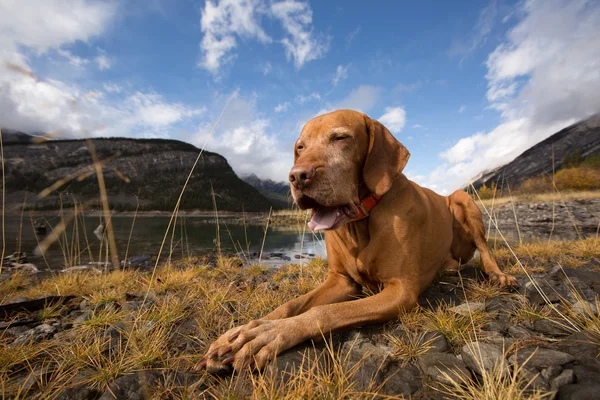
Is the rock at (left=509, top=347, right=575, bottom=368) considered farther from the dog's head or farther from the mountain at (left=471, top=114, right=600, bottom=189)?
the mountain at (left=471, top=114, right=600, bottom=189)

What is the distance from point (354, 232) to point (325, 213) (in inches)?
18.5

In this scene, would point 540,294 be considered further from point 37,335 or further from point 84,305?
point 84,305

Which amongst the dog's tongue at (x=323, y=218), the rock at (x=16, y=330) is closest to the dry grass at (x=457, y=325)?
the dog's tongue at (x=323, y=218)

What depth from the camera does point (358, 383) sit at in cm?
150

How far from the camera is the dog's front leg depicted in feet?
5.45

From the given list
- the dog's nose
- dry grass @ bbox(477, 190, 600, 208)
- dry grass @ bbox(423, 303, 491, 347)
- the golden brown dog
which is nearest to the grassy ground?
dry grass @ bbox(423, 303, 491, 347)

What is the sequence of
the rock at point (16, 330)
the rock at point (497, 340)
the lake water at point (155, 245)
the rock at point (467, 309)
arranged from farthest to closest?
the lake water at point (155, 245) → the rock at point (16, 330) → the rock at point (467, 309) → the rock at point (497, 340)

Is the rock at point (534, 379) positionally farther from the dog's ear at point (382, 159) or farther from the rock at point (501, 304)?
the dog's ear at point (382, 159)

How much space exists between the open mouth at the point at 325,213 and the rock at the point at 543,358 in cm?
140

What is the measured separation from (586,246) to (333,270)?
17.9 feet

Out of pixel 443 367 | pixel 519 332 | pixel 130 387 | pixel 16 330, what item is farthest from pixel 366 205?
pixel 16 330

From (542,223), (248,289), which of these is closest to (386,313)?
(248,289)

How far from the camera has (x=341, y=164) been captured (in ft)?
7.80

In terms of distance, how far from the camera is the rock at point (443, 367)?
1480 mm
